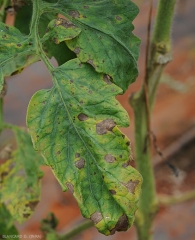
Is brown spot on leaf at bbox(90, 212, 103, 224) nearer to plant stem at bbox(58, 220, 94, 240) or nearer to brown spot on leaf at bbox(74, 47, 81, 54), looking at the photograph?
brown spot on leaf at bbox(74, 47, 81, 54)

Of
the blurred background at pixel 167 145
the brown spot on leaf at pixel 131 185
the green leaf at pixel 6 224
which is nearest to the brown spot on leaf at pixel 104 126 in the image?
the brown spot on leaf at pixel 131 185

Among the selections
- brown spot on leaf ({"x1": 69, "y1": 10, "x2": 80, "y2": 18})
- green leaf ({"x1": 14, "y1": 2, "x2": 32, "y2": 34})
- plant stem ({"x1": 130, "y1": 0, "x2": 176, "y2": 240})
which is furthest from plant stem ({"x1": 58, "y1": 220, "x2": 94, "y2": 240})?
brown spot on leaf ({"x1": 69, "y1": 10, "x2": 80, "y2": 18})

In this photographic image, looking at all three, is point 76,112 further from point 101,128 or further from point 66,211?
point 66,211

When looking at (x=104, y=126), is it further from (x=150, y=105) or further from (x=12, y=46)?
(x=150, y=105)

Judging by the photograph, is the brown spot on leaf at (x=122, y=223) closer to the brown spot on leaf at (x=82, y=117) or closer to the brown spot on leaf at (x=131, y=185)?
the brown spot on leaf at (x=131, y=185)

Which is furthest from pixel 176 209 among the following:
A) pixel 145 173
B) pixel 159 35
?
pixel 159 35

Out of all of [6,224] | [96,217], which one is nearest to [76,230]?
[6,224]
